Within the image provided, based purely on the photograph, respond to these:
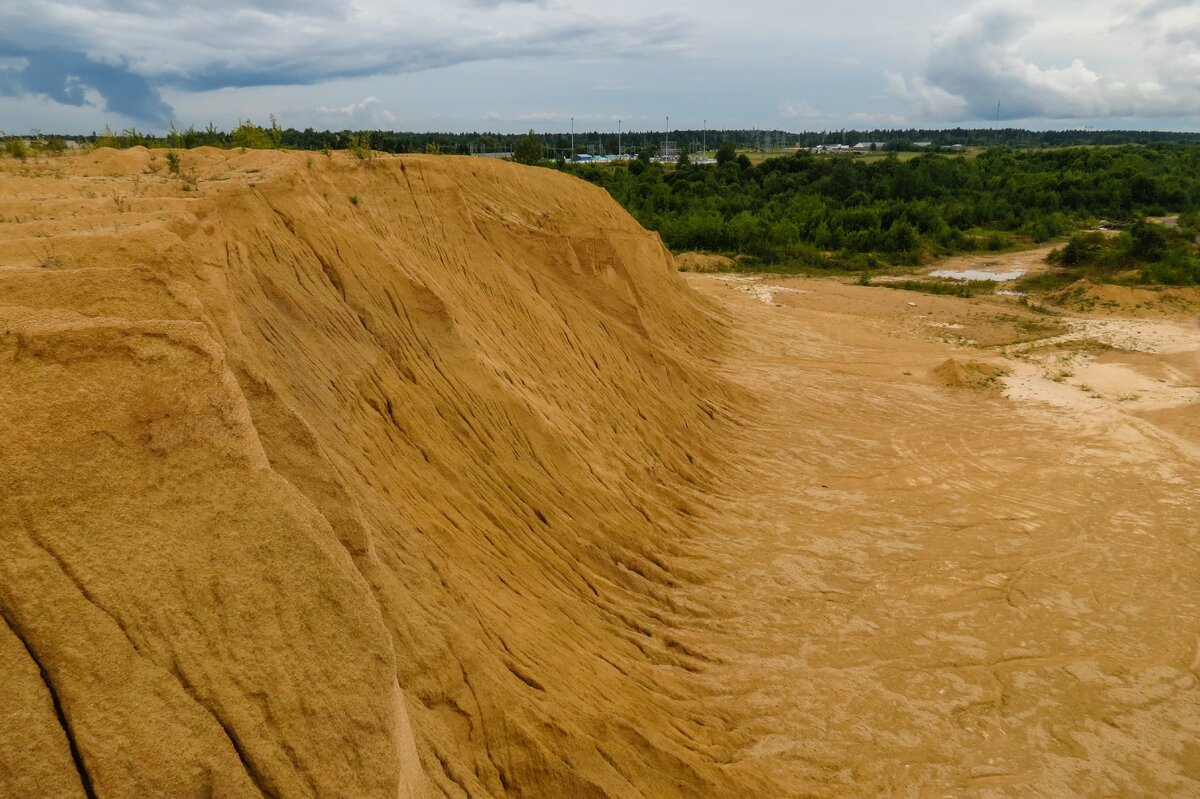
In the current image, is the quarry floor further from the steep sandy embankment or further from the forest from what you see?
the forest

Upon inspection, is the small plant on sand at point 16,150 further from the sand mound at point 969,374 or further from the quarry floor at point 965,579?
the sand mound at point 969,374

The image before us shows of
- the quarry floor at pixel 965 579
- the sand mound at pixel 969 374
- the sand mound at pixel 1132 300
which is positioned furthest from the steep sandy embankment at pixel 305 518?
the sand mound at pixel 1132 300

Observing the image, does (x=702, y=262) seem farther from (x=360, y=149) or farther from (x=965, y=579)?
(x=965, y=579)

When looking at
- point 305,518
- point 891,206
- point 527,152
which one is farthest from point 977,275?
point 305,518

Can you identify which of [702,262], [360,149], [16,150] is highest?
[360,149]

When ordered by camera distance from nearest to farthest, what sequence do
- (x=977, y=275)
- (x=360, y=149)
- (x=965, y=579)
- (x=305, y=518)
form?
(x=305, y=518) → (x=965, y=579) → (x=360, y=149) → (x=977, y=275)

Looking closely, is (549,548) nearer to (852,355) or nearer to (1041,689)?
(1041,689)

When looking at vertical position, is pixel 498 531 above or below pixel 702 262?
below

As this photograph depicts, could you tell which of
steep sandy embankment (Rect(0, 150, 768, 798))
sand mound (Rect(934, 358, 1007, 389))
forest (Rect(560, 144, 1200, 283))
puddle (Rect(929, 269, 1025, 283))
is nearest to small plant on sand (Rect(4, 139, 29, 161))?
steep sandy embankment (Rect(0, 150, 768, 798))
